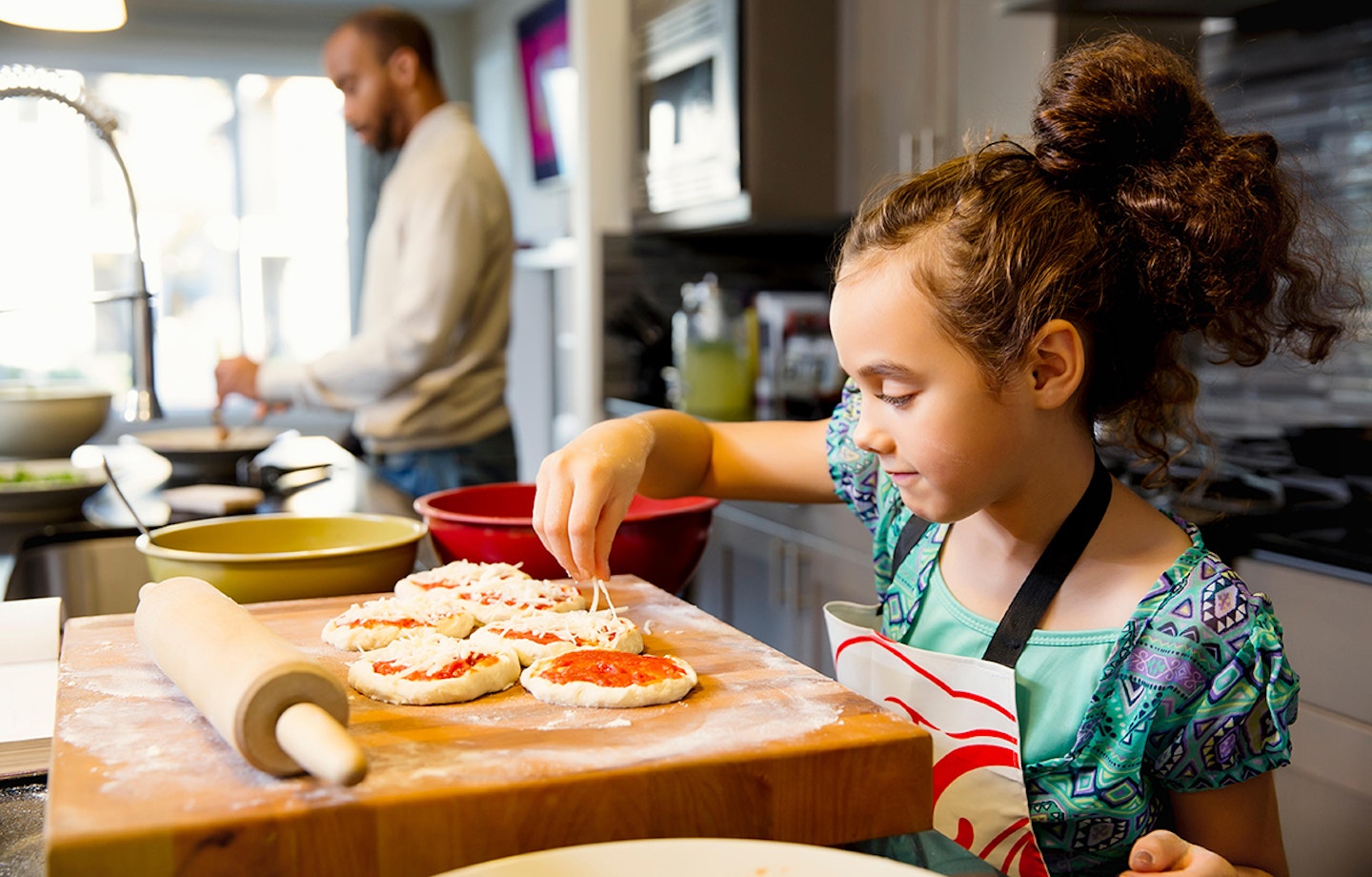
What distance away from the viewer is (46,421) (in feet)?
6.64

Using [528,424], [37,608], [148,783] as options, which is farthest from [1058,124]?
[528,424]

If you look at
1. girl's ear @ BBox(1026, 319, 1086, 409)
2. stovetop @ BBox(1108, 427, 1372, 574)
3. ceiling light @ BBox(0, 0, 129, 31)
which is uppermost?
ceiling light @ BBox(0, 0, 129, 31)

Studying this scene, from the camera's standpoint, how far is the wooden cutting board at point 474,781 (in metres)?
0.58

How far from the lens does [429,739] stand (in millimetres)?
692

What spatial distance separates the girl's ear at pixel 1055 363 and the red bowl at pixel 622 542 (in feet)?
1.17

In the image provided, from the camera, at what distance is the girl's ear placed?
915 mm

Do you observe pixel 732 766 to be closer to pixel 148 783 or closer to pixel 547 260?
pixel 148 783

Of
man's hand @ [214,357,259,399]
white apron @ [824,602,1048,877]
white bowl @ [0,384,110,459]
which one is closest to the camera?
white apron @ [824,602,1048,877]

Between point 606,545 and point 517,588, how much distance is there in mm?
104

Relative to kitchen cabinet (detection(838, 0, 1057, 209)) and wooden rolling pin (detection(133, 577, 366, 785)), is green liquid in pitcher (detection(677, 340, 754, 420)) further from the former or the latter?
wooden rolling pin (detection(133, 577, 366, 785))

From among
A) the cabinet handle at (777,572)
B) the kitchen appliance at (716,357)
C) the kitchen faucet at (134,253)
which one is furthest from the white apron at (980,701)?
the kitchen appliance at (716,357)

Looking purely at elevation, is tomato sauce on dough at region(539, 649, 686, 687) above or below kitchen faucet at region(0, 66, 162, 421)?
below

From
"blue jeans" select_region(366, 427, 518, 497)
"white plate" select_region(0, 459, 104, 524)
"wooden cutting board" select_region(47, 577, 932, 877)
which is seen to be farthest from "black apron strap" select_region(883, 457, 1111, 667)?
"blue jeans" select_region(366, 427, 518, 497)

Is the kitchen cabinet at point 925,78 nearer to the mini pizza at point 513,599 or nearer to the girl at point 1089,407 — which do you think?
the girl at point 1089,407
